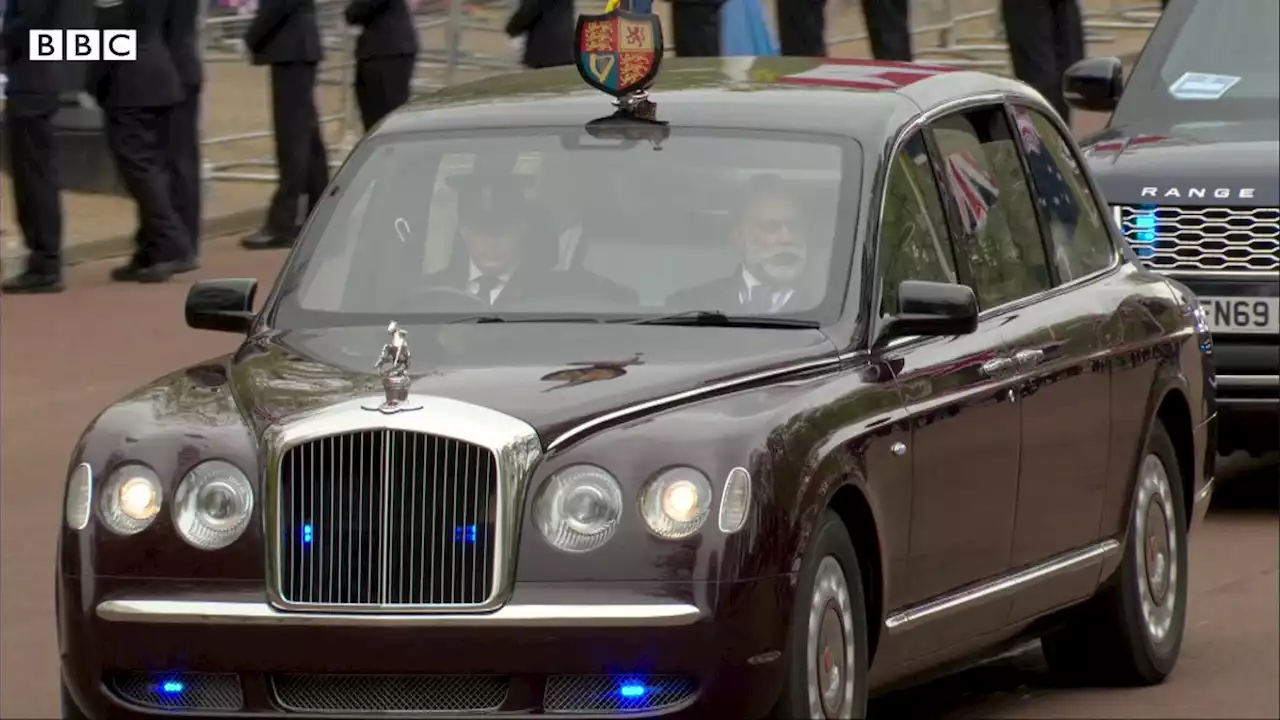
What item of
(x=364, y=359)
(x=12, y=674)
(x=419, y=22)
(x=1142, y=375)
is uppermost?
(x=364, y=359)

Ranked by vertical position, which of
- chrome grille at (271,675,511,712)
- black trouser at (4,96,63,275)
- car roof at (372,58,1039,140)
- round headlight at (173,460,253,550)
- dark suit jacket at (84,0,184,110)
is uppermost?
car roof at (372,58,1039,140)

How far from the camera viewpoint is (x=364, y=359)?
7258 mm

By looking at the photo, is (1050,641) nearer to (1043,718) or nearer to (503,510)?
(1043,718)

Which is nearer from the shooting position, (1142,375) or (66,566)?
(66,566)

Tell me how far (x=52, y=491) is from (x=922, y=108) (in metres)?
4.66

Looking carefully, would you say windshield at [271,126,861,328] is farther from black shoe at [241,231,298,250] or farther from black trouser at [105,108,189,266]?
black shoe at [241,231,298,250]

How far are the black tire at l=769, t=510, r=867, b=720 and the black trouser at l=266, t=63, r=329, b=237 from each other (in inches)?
473

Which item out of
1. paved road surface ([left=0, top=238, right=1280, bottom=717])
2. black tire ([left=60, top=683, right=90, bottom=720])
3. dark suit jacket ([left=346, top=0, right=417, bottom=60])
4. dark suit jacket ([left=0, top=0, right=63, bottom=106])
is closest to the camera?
black tire ([left=60, top=683, right=90, bottom=720])

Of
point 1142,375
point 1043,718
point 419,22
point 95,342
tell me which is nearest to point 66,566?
point 1043,718

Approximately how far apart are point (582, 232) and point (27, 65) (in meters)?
9.80

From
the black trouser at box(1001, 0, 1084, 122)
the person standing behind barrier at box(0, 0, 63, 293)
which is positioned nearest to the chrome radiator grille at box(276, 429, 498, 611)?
the person standing behind barrier at box(0, 0, 63, 293)

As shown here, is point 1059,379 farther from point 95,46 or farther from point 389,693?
point 95,46

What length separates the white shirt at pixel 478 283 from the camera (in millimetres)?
7734

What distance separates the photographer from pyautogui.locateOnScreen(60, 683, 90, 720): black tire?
692 cm
